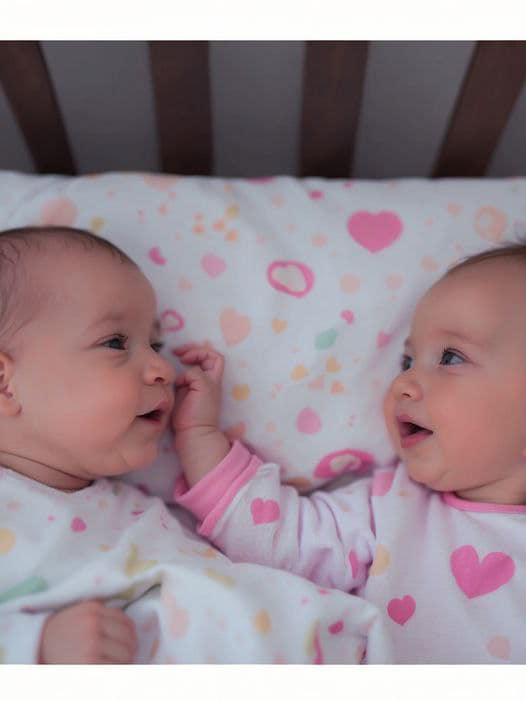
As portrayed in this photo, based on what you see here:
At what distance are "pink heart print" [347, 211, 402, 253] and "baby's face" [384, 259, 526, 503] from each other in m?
0.19

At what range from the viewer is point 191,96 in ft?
4.52

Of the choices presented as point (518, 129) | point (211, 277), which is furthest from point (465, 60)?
point (211, 277)

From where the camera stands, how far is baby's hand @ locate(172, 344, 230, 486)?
4.07 feet

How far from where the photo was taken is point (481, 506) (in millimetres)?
1198

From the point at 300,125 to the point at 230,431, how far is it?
61 cm

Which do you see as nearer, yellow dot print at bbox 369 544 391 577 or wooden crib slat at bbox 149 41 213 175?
yellow dot print at bbox 369 544 391 577

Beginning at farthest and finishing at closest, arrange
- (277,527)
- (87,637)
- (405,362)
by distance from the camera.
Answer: (405,362)
(277,527)
(87,637)

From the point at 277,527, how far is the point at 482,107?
33.1 inches

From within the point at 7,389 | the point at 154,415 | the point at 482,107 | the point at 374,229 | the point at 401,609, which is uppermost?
the point at 482,107

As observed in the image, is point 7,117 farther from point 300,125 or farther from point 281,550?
point 281,550

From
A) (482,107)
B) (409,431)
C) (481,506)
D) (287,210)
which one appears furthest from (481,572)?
(482,107)

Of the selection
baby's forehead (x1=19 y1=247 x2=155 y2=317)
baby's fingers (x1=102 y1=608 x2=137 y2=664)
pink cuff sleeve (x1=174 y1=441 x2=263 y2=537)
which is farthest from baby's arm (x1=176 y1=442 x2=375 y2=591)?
baby's forehead (x1=19 y1=247 x2=155 y2=317)

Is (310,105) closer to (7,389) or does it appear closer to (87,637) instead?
(7,389)

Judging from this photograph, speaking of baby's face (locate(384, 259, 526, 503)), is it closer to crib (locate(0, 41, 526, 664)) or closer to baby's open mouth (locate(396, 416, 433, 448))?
Result: baby's open mouth (locate(396, 416, 433, 448))
